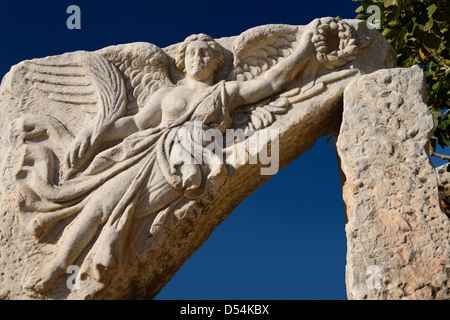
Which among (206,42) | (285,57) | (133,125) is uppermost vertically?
(206,42)

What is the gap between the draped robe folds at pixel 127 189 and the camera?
3.19 meters

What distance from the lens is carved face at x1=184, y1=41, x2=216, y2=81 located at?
12.2 ft

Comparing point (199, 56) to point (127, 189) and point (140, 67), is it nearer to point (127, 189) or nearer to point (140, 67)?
point (140, 67)

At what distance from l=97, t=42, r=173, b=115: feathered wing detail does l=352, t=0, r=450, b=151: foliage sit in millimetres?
Answer: 1810

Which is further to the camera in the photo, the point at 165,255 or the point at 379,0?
the point at 379,0

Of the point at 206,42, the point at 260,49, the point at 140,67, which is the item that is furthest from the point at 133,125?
the point at 260,49

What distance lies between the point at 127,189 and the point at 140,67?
994 millimetres

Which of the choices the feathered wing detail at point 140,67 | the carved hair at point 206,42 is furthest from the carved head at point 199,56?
the feathered wing detail at point 140,67

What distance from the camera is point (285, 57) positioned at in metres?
3.83

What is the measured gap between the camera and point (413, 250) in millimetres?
3057

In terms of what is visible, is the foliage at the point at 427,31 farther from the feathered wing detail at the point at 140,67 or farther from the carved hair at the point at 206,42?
the feathered wing detail at the point at 140,67
